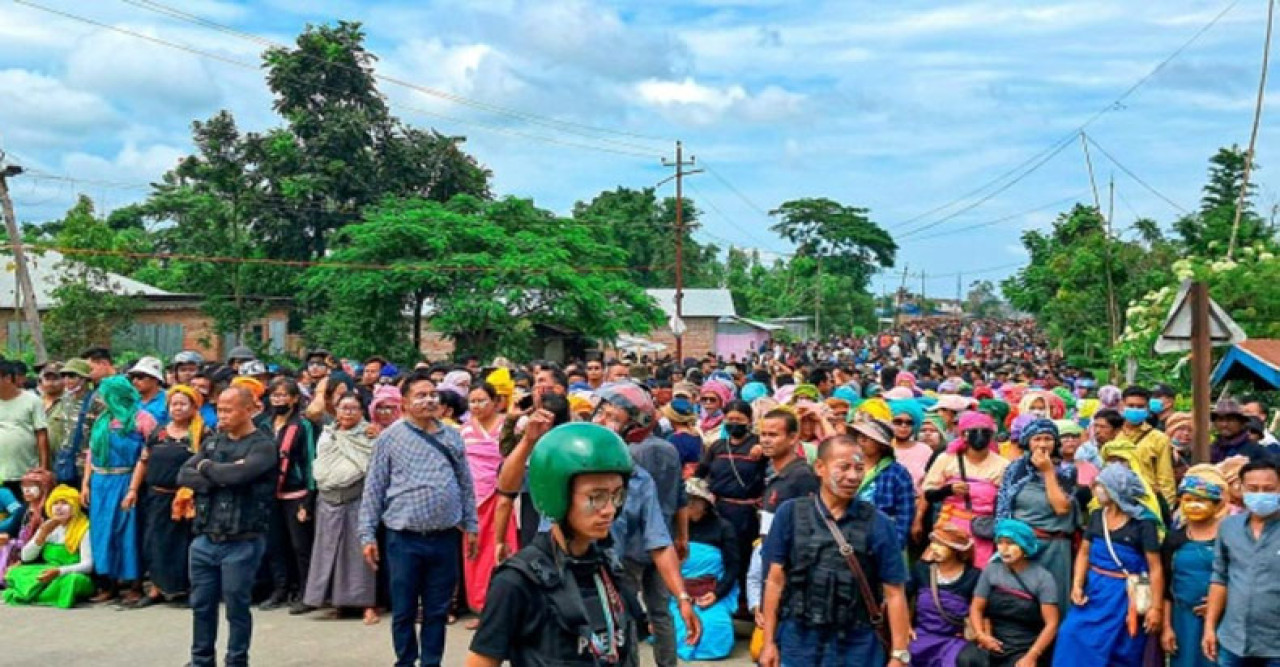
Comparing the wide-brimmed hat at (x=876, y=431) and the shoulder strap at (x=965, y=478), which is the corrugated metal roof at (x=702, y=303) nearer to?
the shoulder strap at (x=965, y=478)

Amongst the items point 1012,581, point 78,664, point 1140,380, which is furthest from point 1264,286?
point 78,664

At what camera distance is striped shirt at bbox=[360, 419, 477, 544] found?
6320 mm

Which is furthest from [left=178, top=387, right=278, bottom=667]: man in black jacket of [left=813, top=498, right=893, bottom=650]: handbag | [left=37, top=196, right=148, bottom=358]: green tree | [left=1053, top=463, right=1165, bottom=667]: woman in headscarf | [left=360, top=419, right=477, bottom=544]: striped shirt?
[left=37, top=196, right=148, bottom=358]: green tree

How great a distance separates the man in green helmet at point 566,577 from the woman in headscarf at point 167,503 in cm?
584

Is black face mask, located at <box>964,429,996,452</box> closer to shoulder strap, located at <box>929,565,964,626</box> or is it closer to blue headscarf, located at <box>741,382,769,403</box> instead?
shoulder strap, located at <box>929,565,964,626</box>

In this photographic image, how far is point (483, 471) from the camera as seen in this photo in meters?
8.08

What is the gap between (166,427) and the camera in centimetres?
849

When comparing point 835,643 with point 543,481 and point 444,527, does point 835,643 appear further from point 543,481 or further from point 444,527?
point 444,527

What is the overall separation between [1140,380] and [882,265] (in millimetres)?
66390

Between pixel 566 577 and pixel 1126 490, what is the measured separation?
4.05m

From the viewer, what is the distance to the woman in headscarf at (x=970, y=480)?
6.69 meters

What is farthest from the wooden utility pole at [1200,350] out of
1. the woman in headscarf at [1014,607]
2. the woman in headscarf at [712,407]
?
the woman in headscarf at [712,407]

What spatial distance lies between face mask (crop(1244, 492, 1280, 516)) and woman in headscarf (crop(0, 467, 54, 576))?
8611mm

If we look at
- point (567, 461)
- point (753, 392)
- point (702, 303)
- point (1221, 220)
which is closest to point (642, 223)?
point (702, 303)
